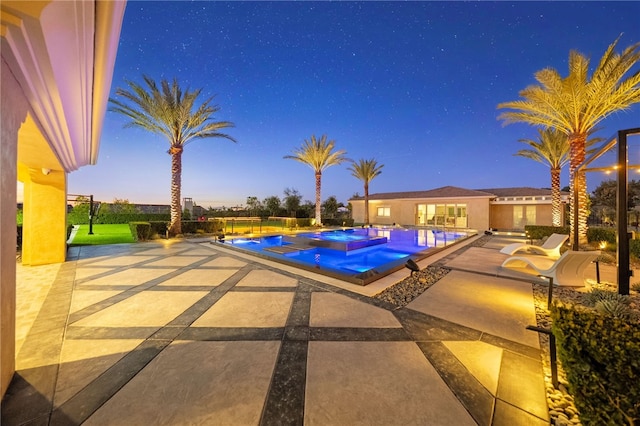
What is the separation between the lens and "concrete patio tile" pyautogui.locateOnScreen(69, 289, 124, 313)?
4.21 meters

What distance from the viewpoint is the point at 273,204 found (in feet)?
115

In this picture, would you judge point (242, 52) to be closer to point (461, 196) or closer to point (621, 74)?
point (621, 74)

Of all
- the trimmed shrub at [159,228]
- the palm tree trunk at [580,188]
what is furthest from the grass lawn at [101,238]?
the palm tree trunk at [580,188]

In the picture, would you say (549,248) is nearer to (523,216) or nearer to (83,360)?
(83,360)

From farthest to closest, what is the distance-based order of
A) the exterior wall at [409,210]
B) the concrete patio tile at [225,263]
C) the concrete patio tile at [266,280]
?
the exterior wall at [409,210] → the concrete patio tile at [225,263] → the concrete patio tile at [266,280]

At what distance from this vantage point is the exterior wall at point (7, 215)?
212 cm

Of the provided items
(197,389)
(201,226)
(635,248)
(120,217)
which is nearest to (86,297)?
(197,389)

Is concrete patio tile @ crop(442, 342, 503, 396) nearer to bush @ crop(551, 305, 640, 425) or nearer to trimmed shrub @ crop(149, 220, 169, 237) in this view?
bush @ crop(551, 305, 640, 425)

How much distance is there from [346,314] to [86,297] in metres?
5.04

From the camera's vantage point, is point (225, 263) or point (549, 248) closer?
point (225, 263)

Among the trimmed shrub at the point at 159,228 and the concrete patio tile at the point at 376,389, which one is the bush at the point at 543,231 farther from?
the trimmed shrub at the point at 159,228

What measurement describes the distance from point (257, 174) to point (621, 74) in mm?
47225

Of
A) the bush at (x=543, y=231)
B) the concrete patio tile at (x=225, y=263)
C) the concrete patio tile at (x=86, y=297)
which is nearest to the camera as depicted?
the concrete patio tile at (x=86, y=297)

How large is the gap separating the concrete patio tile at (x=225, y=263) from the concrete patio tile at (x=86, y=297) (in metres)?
2.54
